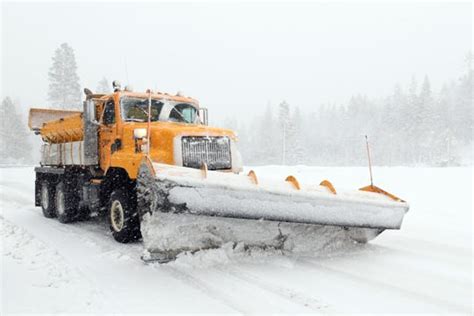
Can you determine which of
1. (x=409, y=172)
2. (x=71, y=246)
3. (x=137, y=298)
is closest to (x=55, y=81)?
(x=409, y=172)

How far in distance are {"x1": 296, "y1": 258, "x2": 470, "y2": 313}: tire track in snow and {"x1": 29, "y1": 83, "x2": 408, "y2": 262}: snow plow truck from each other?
1.66ft

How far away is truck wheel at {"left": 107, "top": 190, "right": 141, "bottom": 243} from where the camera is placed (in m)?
6.15

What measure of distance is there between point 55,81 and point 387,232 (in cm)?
4240

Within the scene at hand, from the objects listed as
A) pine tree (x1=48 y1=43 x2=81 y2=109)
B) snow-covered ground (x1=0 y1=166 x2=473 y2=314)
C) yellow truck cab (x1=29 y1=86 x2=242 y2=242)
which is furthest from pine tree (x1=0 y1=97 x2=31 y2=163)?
snow-covered ground (x1=0 y1=166 x2=473 y2=314)

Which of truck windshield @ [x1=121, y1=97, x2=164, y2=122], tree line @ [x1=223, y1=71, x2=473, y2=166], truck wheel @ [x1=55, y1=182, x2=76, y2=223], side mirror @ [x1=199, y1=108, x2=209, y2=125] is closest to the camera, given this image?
truck windshield @ [x1=121, y1=97, x2=164, y2=122]

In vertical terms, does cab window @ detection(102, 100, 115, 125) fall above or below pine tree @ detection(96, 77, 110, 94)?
below

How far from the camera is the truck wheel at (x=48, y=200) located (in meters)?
9.57

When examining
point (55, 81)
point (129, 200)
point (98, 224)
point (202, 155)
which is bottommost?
point (98, 224)

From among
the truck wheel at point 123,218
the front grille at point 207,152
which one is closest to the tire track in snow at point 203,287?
the truck wheel at point 123,218

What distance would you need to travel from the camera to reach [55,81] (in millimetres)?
42938

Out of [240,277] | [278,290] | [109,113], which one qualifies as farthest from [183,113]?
[278,290]

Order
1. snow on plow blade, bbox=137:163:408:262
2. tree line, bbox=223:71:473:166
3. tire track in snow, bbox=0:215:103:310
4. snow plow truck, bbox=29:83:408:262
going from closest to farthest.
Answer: tire track in snow, bbox=0:215:103:310
snow on plow blade, bbox=137:163:408:262
snow plow truck, bbox=29:83:408:262
tree line, bbox=223:71:473:166

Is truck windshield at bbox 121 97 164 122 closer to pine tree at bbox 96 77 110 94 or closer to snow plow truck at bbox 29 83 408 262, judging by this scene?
snow plow truck at bbox 29 83 408 262

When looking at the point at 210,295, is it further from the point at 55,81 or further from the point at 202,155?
the point at 55,81
